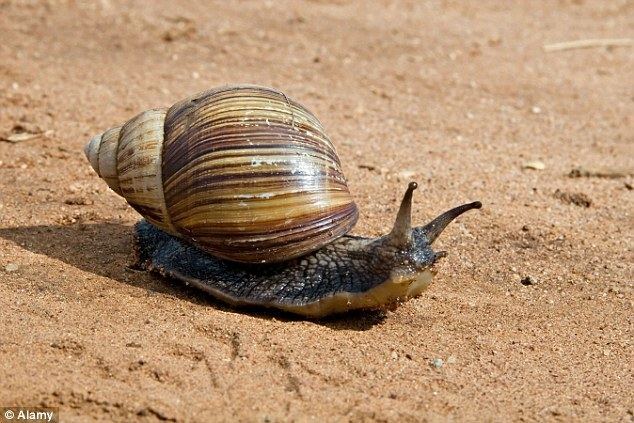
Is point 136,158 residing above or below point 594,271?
above

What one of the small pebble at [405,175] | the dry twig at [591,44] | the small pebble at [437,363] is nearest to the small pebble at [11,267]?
the small pebble at [437,363]

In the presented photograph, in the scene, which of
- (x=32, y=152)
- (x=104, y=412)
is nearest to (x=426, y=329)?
(x=104, y=412)

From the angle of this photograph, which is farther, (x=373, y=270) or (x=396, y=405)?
(x=373, y=270)

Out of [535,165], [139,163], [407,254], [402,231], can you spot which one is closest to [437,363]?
[407,254]

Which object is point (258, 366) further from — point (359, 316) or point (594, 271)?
point (594, 271)

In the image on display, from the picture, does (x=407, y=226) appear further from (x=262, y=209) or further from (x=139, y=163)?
(x=139, y=163)

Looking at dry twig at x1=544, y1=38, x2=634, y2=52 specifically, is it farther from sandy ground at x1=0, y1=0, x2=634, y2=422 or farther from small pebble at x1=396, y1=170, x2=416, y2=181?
small pebble at x1=396, y1=170, x2=416, y2=181

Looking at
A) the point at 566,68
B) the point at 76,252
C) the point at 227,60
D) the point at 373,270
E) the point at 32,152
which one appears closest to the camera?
the point at 373,270

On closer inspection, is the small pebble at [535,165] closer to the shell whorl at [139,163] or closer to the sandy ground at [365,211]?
the sandy ground at [365,211]
